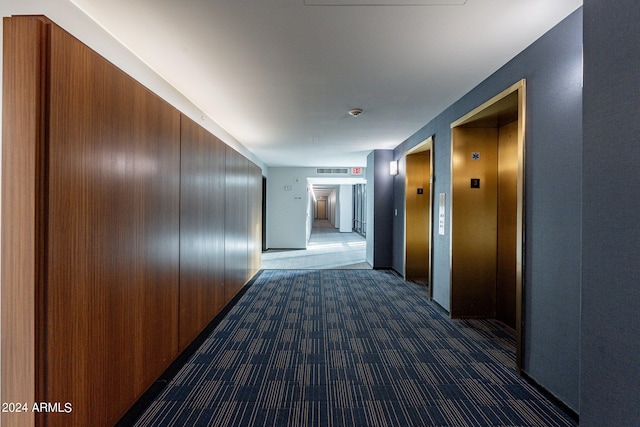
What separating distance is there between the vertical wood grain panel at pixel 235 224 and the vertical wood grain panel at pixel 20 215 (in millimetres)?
2590

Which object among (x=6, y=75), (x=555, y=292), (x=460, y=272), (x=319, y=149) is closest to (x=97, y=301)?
(x=6, y=75)

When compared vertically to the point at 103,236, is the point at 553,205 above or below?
above

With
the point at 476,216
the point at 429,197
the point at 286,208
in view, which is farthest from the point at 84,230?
the point at 286,208

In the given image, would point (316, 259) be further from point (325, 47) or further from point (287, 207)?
point (325, 47)

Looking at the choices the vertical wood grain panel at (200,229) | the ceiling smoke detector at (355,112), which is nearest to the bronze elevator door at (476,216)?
the ceiling smoke detector at (355,112)

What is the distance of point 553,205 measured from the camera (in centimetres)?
221

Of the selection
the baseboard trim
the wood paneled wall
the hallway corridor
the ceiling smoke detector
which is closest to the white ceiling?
the ceiling smoke detector

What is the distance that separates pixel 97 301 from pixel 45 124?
2.98 ft

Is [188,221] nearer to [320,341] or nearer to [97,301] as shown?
[97,301]

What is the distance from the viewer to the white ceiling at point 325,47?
2.00 metres

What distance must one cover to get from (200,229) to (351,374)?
6.45ft

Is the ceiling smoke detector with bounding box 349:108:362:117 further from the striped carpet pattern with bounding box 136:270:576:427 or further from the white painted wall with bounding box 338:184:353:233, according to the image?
the white painted wall with bounding box 338:184:353:233

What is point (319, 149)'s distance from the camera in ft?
22.7

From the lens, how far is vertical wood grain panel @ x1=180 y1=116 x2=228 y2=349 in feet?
8.88
